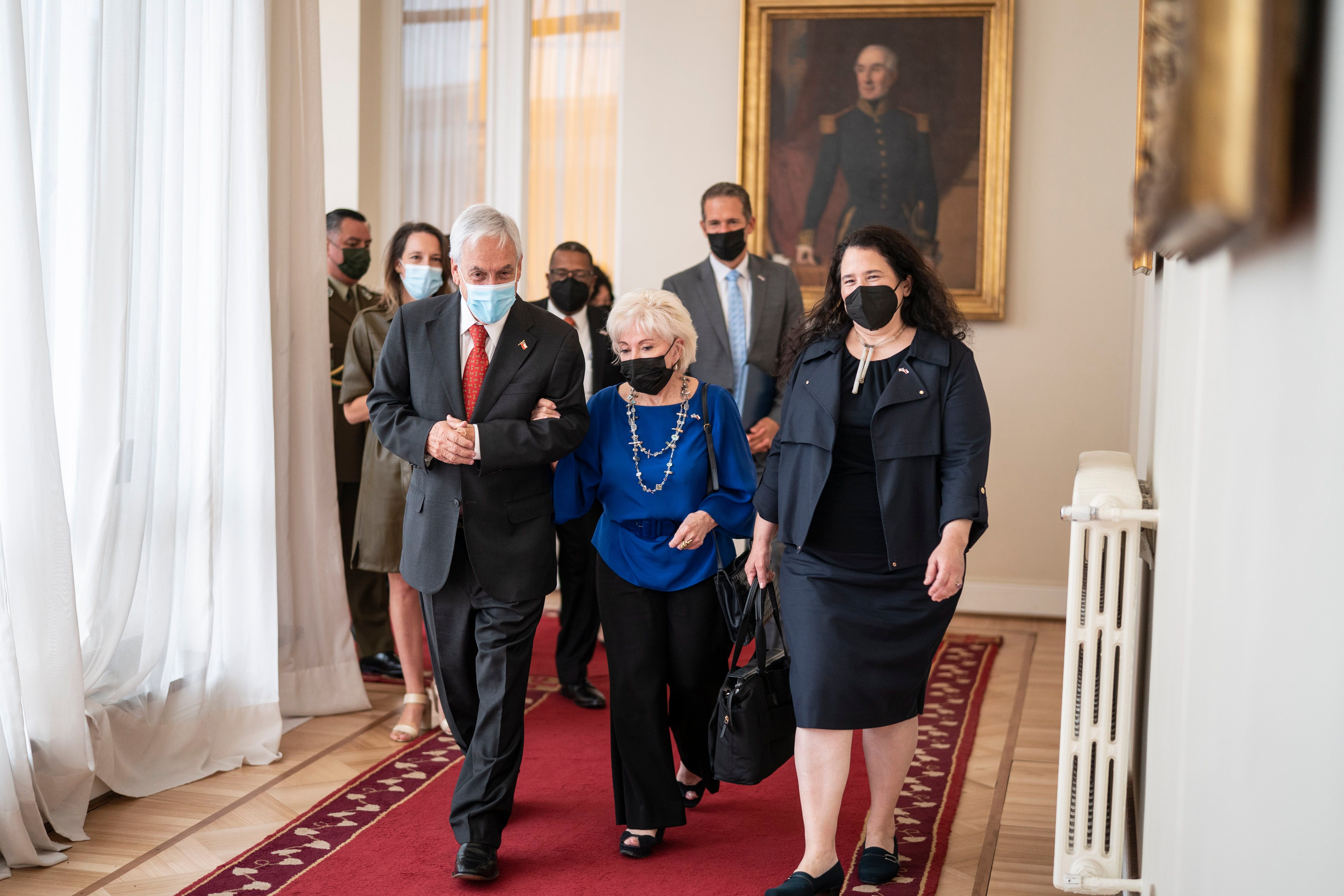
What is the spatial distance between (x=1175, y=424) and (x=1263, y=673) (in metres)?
1.13

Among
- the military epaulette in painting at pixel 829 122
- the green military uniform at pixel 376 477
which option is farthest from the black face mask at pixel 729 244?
the military epaulette in painting at pixel 829 122

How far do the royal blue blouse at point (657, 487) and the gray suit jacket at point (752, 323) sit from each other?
5.02ft

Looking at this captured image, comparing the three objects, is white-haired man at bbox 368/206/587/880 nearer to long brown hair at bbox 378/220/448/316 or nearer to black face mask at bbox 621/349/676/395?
black face mask at bbox 621/349/676/395

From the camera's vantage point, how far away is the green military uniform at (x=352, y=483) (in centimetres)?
490

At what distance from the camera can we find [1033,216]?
6219 millimetres

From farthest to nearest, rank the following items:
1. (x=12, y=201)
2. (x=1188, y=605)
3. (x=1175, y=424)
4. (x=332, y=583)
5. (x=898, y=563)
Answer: (x=332, y=583) → (x=12, y=201) → (x=898, y=563) → (x=1175, y=424) → (x=1188, y=605)

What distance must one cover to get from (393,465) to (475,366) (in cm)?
132

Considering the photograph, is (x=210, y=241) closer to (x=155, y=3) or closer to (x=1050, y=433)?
(x=155, y=3)

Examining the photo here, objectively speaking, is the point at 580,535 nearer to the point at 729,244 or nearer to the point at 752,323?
the point at 752,323

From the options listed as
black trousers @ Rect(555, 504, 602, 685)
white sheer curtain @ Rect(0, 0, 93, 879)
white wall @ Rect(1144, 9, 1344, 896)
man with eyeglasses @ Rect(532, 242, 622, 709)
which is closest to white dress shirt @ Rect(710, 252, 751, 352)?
man with eyeglasses @ Rect(532, 242, 622, 709)

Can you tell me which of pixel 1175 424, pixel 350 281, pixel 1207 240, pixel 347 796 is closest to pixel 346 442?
pixel 350 281

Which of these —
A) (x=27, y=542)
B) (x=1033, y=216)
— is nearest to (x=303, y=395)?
(x=27, y=542)

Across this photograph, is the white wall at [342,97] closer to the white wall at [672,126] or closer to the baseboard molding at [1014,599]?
the white wall at [672,126]

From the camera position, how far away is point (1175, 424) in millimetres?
2131
